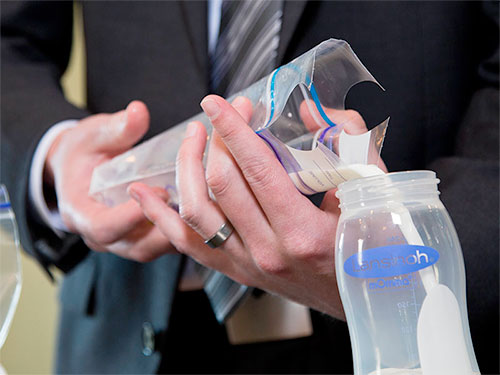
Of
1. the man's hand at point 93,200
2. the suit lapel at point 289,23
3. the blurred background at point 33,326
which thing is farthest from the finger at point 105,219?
the blurred background at point 33,326

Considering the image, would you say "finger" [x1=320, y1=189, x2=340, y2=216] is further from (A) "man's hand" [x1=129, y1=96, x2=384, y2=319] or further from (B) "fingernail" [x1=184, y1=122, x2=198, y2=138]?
(B) "fingernail" [x1=184, y1=122, x2=198, y2=138]

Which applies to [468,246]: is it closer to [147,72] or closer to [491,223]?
[491,223]

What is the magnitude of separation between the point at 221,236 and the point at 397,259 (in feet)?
0.58

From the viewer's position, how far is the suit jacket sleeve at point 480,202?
1.51 feet

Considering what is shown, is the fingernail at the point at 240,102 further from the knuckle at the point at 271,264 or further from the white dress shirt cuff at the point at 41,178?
the white dress shirt cuff at the point at 41,178

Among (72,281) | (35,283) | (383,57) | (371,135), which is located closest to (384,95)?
(383,57)

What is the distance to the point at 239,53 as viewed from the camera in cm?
62

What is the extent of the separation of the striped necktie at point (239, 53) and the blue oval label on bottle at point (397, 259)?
12.4 inches

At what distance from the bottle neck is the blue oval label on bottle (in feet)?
0.08

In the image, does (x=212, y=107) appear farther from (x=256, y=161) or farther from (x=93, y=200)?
(x=93, y=200)

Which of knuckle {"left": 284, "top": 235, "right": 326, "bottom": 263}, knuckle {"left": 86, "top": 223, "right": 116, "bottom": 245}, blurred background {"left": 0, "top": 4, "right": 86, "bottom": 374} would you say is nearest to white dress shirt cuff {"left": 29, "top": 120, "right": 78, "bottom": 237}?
knuckle {"left": 86, "top": 223, "right": 116, "bottom": 245}

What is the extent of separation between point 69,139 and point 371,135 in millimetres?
354

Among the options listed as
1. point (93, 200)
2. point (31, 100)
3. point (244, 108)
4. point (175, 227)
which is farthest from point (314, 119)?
point (31, 100)

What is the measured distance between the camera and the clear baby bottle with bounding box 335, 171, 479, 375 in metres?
0.28
